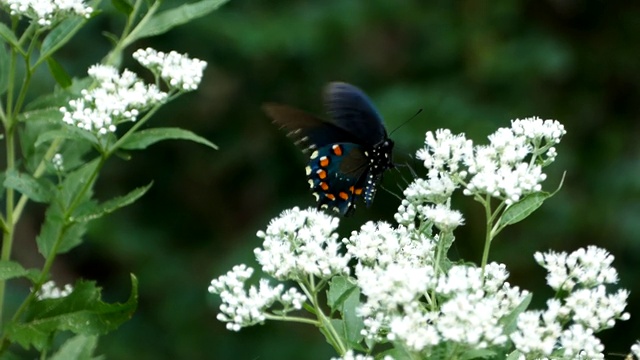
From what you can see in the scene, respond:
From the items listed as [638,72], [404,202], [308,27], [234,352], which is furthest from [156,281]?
[404,202]

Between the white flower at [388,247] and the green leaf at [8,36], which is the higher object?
the white flower at [388,247]

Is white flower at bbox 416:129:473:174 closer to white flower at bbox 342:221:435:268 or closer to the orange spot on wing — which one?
white flower at bbox 342:221:435:268

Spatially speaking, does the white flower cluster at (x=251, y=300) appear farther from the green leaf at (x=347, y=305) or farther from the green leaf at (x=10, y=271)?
the green leaf at (x=10, y=271)

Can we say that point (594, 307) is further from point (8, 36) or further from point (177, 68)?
point (8, 36)

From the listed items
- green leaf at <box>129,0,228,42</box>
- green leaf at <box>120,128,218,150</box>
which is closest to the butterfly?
green leaf at <box>129,0,228,42</box>

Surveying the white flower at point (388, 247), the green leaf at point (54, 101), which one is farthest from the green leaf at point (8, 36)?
the white flower at point (388, 247)

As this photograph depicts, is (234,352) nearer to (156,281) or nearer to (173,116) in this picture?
(156,281)
